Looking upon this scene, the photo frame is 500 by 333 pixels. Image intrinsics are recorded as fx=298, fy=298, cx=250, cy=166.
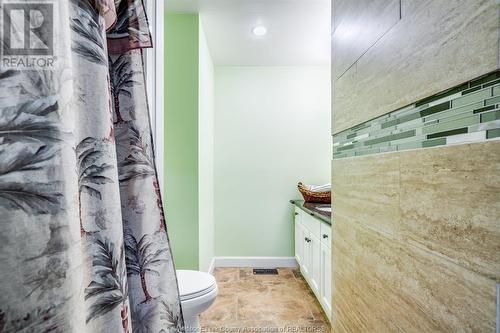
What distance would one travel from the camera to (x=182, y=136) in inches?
105

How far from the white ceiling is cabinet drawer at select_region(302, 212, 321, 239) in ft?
5.78

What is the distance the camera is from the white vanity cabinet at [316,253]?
7.24 feet

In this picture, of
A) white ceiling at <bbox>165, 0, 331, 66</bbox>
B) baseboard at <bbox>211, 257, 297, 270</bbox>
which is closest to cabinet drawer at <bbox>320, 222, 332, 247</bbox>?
baseboard at <bbox>211, 257, 297, 270</bbox>

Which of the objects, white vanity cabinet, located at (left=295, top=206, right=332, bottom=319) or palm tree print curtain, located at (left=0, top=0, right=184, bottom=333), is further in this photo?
white vanity cabinet, located at (left=295, top=206, right=332, bottom=319)

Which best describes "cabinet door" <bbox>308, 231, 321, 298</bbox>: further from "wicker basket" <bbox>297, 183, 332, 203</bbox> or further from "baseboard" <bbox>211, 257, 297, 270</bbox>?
"baseboard" <bbox>211, 257, 297, 270</bbox>

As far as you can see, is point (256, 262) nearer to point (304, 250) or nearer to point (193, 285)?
point (304, 250)

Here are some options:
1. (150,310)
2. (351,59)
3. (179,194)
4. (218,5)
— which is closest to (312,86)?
(218,5)

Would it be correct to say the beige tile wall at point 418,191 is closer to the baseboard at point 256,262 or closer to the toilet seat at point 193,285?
the toilet seat at point 193,285

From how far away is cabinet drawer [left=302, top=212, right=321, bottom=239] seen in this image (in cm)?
250

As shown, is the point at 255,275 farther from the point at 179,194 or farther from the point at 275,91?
the point at 275,91

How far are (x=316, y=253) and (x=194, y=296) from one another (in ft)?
4.21

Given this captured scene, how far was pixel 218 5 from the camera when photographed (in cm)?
245

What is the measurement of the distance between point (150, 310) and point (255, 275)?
274 cm

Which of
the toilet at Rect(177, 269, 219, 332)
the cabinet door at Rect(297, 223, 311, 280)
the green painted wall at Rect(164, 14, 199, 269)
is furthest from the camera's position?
the cabinet door at Rect(297, 223, 311, 280)
